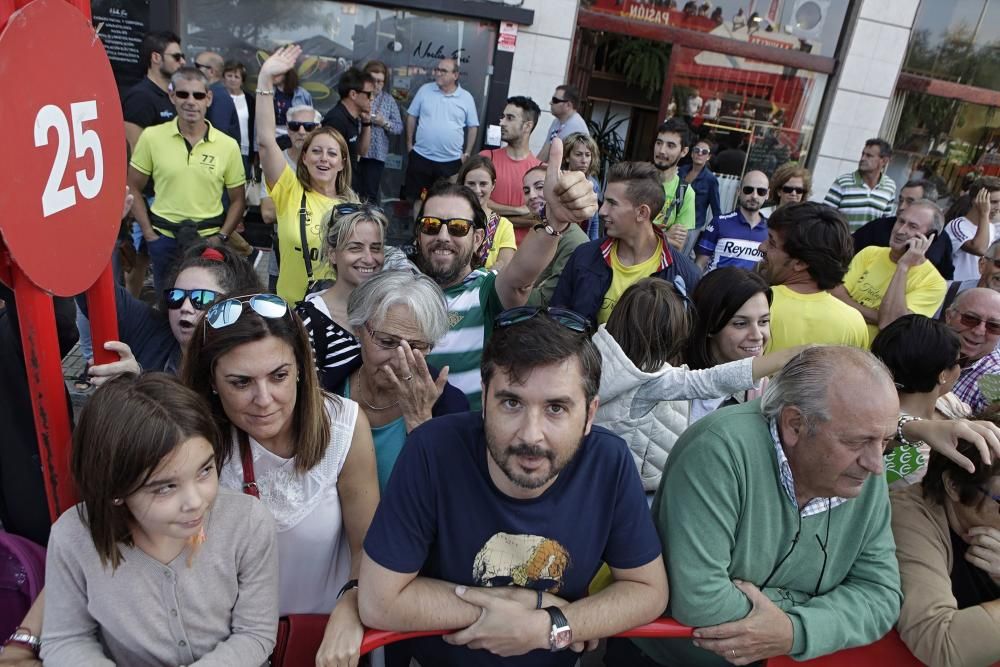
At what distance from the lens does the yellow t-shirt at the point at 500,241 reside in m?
4.30

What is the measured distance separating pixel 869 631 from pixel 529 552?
1.03m

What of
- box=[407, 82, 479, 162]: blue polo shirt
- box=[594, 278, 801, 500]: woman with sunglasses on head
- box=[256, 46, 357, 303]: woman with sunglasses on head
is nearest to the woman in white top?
box=[594, 278, 801, 500]: woman with sunglasses on head

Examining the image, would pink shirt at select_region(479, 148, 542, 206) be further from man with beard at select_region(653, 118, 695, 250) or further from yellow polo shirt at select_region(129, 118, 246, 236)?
yellow polo shirt at select_region(129, 118, 246, 236)

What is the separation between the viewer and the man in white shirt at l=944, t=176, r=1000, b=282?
5.36 meters

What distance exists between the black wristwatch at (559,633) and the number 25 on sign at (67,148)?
154 cm

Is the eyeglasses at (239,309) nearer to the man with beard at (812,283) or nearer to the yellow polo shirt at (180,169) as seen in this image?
the man with beard at (812,283)

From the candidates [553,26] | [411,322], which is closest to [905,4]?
[553,26]

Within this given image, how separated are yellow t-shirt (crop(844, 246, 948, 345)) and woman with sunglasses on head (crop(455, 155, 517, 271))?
7.29 feet

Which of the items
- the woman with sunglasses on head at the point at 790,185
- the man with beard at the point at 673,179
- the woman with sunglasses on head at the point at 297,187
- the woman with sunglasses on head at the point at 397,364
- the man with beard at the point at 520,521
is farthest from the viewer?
the man with beard at the point at 673,179

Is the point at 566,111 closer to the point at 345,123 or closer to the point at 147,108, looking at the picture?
the point at 345,123

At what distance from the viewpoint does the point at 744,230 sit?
5426 millimetres

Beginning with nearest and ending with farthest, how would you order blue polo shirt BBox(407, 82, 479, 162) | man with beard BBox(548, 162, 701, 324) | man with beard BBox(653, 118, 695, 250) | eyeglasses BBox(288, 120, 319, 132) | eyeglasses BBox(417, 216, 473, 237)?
eyeglasses BBox(417, 216, 473, 237), man with beard BBox(548, 162, 701, 324), eyeglasses BBox(288, 120, 319, 132), man with beard BBox(653, 118, 695, 250), blue polo shirt BBox(407, 82, 479, 162)

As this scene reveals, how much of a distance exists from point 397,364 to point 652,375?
0.91 m

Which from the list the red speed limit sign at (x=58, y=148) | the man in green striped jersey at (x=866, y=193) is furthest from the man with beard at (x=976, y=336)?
the red speed limit sign at (x=58, y=148)
